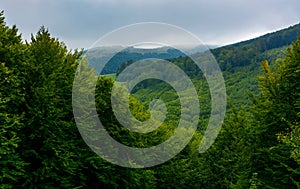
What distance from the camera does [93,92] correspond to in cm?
2844

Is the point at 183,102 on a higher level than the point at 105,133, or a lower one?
higher

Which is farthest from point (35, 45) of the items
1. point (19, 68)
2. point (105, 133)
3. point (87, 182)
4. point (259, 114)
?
point (259, 114)

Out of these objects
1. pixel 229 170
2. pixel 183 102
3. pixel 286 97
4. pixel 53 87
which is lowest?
pixel 229 170

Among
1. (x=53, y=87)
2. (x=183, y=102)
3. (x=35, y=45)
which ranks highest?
(x=183, y=102)

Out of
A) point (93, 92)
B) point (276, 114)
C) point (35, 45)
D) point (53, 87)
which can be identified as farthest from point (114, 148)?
point (276, 114)

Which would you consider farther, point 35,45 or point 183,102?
point 183,102

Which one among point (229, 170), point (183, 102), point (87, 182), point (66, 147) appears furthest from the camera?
point (183, 102)

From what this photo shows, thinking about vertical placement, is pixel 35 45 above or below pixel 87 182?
above

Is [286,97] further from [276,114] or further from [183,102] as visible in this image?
[183,102]

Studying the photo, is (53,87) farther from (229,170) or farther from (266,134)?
(229,170)

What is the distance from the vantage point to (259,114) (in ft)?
82.5

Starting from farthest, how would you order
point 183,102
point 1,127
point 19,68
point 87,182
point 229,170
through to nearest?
1. point 183,102
2. point 229,170
3. point 87,182
4. point 19,68
5. point 1,127

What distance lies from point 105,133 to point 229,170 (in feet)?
80.3

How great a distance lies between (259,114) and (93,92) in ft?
40.2
